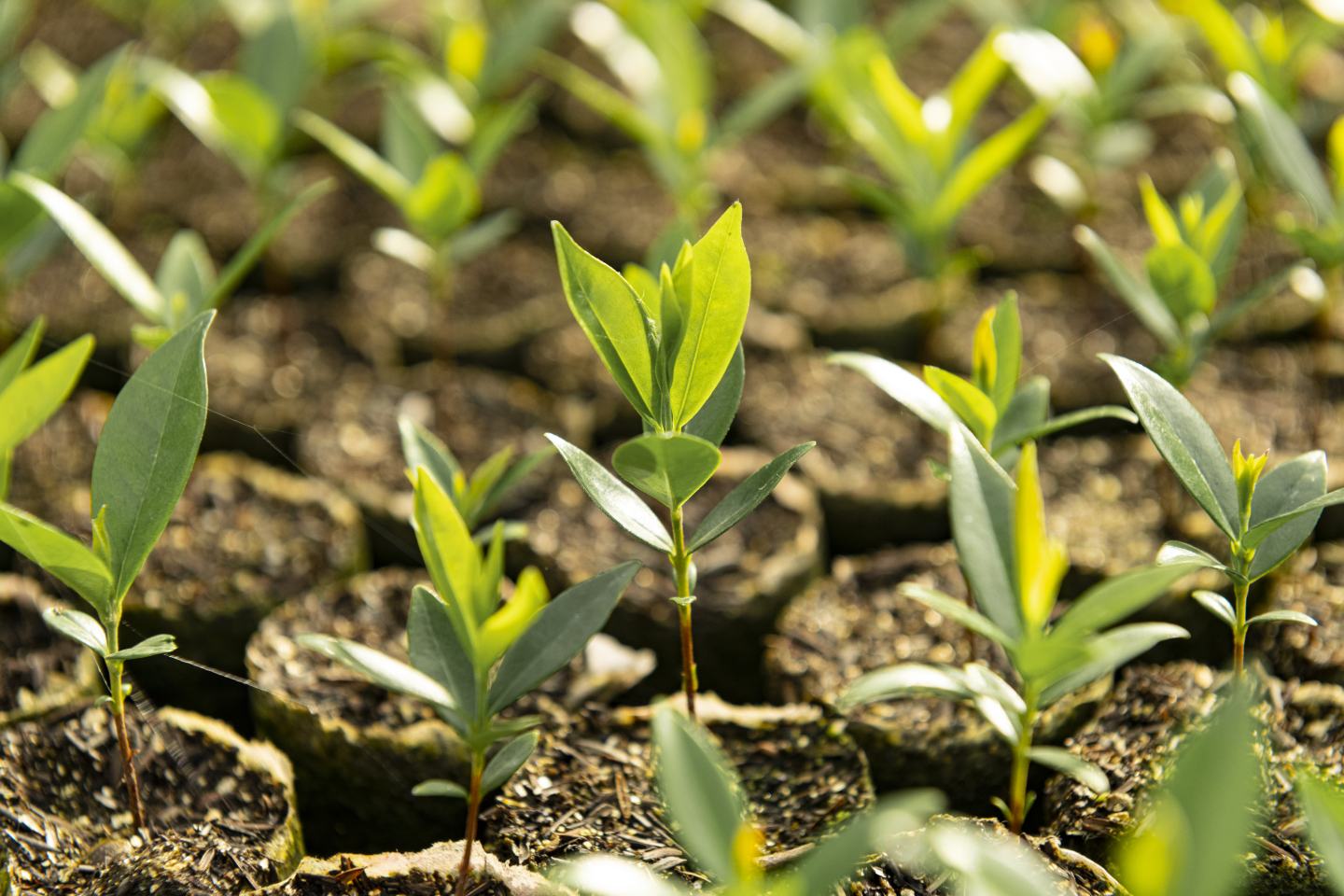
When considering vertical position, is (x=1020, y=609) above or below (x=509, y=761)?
above

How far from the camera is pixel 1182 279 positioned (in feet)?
3.00

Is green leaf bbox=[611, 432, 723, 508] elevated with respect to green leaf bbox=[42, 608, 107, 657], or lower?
elevated

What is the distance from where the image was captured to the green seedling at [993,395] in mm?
752

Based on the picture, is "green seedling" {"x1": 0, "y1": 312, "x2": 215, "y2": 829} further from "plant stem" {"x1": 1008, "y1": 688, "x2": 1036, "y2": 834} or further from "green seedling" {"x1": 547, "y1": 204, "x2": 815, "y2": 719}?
"plant stem" {"x1": 1008, "y1": 688, "x2": 1036, "y2": 834}

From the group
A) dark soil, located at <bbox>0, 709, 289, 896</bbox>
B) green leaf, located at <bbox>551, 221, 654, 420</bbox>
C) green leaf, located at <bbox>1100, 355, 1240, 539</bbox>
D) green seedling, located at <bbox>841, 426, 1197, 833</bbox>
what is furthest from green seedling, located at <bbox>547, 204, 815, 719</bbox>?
dark soil, located at <bbox>0, 709, 289, 896</bbox>

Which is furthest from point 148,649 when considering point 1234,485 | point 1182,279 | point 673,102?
point 673,102

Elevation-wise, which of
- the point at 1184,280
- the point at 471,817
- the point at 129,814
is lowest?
the point at 129,814

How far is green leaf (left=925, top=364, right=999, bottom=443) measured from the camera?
30.5 inches

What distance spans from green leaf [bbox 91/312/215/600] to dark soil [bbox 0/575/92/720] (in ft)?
0.82

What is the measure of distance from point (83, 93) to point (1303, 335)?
1249mm

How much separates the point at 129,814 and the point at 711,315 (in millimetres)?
516

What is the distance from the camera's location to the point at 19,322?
141 centimetres

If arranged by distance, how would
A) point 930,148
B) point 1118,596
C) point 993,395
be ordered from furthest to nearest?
point 930,148 < point 993,395 < point 1118,596

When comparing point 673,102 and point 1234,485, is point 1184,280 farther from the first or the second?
point 673,102
